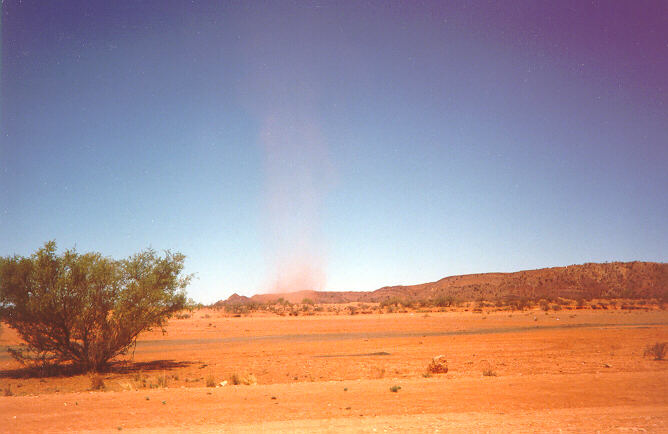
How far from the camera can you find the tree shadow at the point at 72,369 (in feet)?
66.3

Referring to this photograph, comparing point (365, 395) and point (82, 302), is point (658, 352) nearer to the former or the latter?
point (365, 395)

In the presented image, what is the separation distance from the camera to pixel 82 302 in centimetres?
1969

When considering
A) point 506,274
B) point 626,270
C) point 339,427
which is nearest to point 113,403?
point 339,427

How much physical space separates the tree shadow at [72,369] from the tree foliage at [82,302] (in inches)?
18.5

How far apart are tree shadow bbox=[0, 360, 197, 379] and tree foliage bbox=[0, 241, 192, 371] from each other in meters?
0.47

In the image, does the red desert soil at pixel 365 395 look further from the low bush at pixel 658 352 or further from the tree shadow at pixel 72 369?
the low bush at pixel 658 352

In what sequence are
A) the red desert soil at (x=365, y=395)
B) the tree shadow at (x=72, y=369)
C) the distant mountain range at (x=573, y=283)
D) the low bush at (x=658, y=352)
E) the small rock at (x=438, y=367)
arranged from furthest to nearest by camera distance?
the distant mountain range at (x=573, y=283) < the low bush at (x=658, y=352) < the tree shadow at (x=72, y=369) < the small rock at (x=438, y=367) < the red desert soil at (x=365, y=395)

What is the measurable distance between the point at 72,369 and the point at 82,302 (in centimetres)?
395

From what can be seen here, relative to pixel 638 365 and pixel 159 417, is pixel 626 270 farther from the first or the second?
pixel 159 417

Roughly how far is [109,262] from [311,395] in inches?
499

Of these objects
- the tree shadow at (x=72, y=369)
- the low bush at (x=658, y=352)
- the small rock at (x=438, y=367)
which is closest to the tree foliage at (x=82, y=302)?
the tree shadow at (x=72, y=369)

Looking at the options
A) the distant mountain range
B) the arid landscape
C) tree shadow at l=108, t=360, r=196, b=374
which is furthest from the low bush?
the distant mountain range

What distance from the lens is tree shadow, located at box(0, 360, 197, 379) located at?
20.2 meters

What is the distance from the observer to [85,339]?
20359 millimetres
